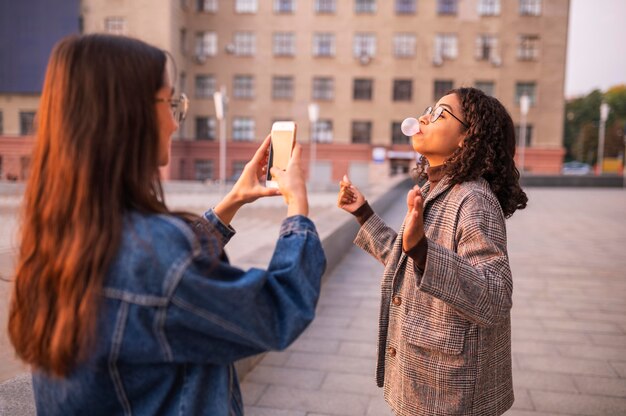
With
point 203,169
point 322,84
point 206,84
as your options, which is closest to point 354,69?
point 322,84

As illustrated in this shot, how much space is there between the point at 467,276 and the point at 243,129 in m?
41.2

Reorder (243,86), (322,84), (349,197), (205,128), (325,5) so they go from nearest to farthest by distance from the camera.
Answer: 1. (349,197)
2. (325,5)
3. (322,84)
4. (243,86)
5. (205,128)

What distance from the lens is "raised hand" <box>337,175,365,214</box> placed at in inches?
85.1

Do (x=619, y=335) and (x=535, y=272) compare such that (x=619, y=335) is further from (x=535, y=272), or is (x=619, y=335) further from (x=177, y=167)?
(x=177, y=167)

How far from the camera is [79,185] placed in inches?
46.0

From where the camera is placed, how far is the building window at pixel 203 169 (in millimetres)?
42625

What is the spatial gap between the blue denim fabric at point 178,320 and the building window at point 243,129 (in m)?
41.2

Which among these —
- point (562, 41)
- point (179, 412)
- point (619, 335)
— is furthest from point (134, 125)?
point (562, 41)

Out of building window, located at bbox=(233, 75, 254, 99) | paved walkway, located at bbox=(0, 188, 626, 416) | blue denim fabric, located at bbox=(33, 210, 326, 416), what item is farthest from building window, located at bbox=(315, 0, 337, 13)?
blue denim fabric, located at bbox=(33, 210, 326, 416)

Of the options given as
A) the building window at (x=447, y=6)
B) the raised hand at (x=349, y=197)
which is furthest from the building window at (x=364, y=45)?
the raised hand at (x=349, y=197)

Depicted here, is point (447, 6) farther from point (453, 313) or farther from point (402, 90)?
point (453, 313)

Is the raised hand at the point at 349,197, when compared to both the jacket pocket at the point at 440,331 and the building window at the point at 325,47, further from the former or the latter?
the building window at the point at 325,47

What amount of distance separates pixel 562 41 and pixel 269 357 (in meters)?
41.7

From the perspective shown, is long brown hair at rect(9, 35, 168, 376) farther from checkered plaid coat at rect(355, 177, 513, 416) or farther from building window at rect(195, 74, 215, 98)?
building window at rect(195, 74, 215, 98)
